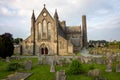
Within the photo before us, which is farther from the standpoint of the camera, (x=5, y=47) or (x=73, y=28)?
(x=73, y=28)

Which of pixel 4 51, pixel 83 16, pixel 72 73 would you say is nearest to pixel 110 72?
pixel 72 73

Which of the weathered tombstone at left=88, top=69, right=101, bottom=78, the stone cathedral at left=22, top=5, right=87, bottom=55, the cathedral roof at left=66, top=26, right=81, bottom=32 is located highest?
the cathedral roof at left=66, top=26, right=81, bottom=32

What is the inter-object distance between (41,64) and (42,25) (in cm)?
3065

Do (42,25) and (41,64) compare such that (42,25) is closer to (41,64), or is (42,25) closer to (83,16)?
(41,64)

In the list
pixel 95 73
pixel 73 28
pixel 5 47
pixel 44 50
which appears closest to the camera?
pixel 95 73

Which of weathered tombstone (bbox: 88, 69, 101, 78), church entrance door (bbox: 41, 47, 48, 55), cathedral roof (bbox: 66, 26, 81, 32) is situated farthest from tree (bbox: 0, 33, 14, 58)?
cathedral roof (bbox: 66, 26, 81, 32)

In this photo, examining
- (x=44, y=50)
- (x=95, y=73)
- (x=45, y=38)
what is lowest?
(x=95, y=73)

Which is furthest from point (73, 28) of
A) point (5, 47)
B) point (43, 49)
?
point (5, 47)

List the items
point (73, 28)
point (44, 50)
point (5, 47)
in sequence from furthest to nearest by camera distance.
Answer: point (73, 28), point (44, 50), point (5, 47)

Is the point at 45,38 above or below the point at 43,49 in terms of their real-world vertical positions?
above

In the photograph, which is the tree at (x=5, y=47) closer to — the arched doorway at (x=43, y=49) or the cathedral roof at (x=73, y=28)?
the arched doorway at (x=43, y=49)

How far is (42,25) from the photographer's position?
56.7m

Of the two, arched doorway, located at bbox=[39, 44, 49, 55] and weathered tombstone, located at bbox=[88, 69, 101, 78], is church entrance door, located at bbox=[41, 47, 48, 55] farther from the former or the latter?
weathered tombstone, located at bbox=[88, 69, 101, 78]

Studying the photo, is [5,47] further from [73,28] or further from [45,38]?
[73,28]
